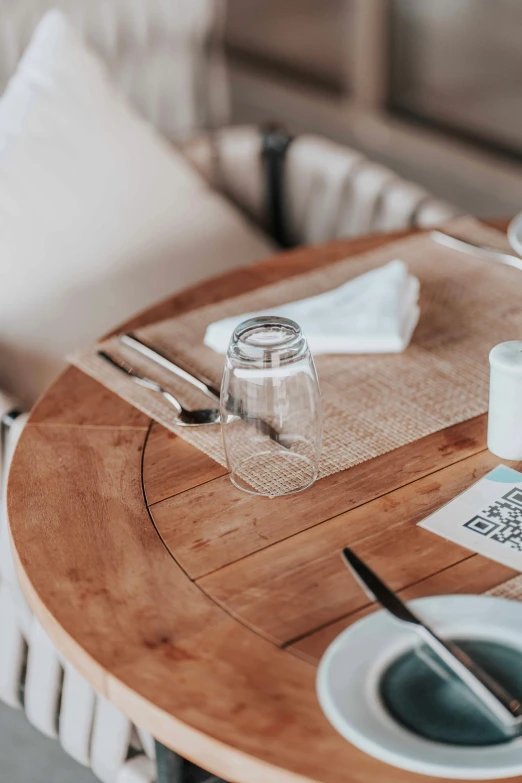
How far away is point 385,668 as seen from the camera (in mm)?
674

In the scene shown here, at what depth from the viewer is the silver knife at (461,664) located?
62 centimetres

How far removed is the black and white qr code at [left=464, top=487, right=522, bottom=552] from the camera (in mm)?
807

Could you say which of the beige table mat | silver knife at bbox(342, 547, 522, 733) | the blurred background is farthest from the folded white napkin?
the blurred background

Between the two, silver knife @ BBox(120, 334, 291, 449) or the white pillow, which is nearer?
silver knife @ BBox(120, 334, 291, 449)

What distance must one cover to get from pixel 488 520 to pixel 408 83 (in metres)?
2.74

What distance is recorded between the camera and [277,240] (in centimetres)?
196

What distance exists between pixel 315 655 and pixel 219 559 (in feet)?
0.44

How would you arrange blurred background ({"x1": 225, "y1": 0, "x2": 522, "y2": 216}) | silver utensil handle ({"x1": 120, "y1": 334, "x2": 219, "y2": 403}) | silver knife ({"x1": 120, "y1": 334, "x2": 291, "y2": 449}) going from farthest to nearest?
blurred background ({"x1": 225, "y1": 0, "x2": 522, "y2": 216}) < silver utensil handle ({"x1": 120, "y1": 334, "x2": 219, "y2": 403}) < silver knife ({"x1": 120, "y1": 334, "x2": 291, "y2": 449})

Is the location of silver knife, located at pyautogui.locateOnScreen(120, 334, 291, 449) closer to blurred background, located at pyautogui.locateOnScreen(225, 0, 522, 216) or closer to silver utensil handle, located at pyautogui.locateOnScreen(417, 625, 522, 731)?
silver utensil handle, located at pyautogui.locateOnScreen(417, 625, 522, 731)

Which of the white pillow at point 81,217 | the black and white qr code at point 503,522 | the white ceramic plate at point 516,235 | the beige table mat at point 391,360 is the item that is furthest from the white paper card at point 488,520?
the white pillow at point 81,217

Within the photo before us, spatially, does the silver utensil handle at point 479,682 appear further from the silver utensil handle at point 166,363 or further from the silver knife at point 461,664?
the silver utensil handle at point 166,363

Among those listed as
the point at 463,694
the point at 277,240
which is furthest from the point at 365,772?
the point at 277,240

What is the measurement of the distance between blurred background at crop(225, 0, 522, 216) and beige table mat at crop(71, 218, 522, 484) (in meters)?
1.72

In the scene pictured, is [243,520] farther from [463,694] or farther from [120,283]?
[120,283]
